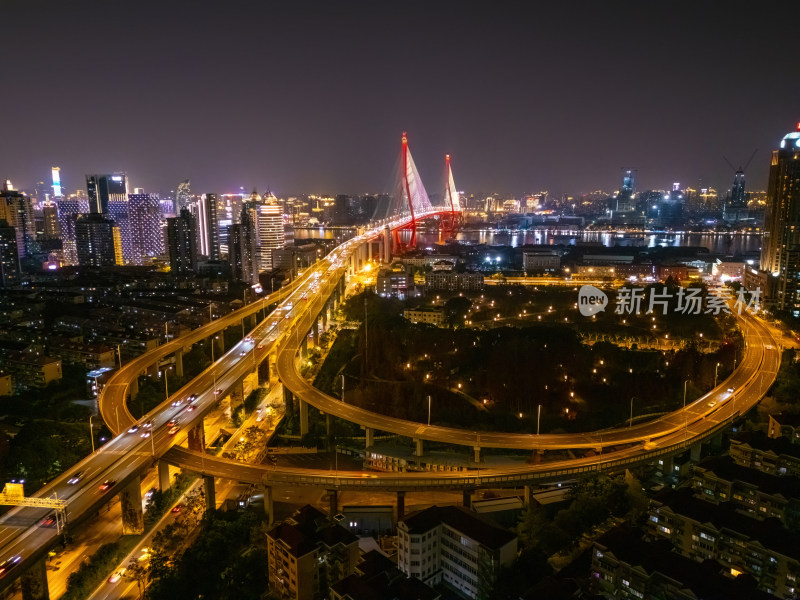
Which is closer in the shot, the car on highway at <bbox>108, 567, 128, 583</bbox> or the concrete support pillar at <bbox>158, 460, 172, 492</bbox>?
the car on highway at <bbox>108, 567, 128, 583</bbox>

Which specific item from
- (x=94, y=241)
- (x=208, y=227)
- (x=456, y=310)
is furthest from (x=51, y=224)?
(x=456, y=310)

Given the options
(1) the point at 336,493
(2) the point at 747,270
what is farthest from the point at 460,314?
(2) the point at 747,270

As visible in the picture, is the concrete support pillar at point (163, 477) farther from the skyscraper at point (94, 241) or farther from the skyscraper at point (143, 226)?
the skyscraper at point (143, 226)

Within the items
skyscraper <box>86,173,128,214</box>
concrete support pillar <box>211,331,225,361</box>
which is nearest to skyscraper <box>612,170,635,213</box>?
skyscraper <box>86,173,128,214</box>

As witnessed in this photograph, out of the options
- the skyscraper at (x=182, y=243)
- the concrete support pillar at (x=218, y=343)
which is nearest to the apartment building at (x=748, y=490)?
the concrete support pillar at (x=218, y=343)

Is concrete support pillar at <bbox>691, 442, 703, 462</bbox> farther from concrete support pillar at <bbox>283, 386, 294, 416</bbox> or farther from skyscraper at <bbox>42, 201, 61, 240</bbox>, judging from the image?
skyscraper at <bbox>42, 201, 61, 240</bbox>
